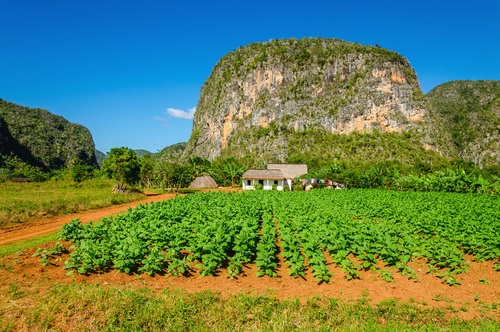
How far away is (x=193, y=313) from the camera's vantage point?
248 inches

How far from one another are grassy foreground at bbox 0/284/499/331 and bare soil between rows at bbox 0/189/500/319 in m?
0.46

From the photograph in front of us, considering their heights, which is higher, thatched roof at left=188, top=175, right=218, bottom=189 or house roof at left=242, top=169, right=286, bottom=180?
house roof at left=242, top=169, right=286, bottom=180

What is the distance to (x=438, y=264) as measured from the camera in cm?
923

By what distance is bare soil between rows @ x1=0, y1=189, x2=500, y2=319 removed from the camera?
710 cm

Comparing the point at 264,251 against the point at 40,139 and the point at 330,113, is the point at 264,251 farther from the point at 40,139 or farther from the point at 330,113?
the point at 40,139


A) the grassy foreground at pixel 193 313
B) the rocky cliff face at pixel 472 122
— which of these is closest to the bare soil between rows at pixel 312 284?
the grassy foreground at pixel 193 313

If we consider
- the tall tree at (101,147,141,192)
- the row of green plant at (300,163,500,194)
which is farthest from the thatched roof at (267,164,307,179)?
the tall tree at (101,147,141,192)

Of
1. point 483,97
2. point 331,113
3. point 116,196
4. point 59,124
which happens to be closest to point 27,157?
point 59,124

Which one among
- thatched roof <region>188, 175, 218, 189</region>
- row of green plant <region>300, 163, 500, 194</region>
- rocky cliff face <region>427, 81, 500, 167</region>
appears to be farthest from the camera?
rocky cliff face <region>427, 81, 500, 167</region>

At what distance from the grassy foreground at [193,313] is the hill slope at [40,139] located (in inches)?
4630

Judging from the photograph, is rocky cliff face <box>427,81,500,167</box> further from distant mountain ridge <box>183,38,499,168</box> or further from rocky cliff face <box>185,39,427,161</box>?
rocky cliff face <box>185,39,427,161</box>

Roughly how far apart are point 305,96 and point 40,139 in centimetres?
11286

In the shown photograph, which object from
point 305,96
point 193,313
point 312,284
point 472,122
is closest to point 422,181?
point 312,284

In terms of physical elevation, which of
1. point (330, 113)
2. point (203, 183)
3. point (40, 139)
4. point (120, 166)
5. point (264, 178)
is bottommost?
point (203, 183)
